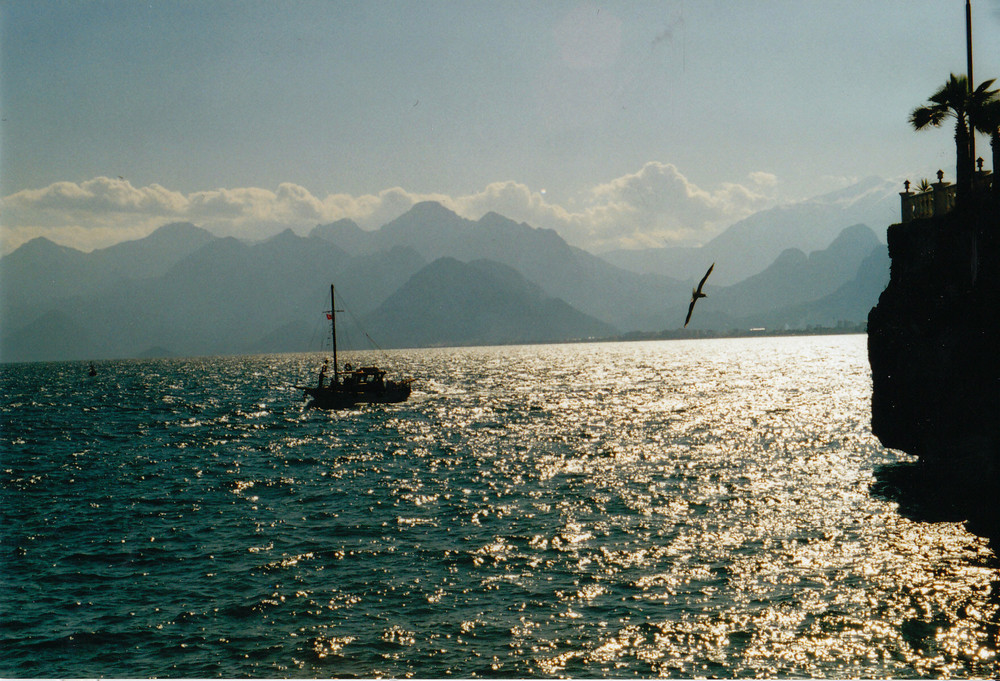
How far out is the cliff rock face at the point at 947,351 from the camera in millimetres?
26359

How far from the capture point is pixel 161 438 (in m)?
55.2

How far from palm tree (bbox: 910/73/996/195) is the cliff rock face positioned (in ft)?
10.6

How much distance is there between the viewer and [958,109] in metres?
30.9

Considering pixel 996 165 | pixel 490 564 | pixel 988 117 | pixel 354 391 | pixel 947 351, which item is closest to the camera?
pixel 490 564

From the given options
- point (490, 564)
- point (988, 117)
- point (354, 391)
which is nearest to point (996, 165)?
point (988, 117)

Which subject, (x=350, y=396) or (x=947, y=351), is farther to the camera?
(x=350, y=396)

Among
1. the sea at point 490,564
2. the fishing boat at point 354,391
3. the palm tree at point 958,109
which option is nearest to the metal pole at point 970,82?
the palm tree at point 958,109

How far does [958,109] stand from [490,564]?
1201 inches

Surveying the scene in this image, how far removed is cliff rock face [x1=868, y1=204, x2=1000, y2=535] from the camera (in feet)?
86.5

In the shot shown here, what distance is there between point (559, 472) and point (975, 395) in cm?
2033

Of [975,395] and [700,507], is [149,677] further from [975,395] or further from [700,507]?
[975,395]

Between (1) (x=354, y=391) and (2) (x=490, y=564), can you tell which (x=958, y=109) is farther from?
(1) (x=354, y=391)

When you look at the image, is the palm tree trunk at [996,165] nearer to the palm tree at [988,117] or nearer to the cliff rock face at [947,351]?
the cliff rock face at [947,351]

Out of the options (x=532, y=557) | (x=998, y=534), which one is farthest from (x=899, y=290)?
(x=532, y=557)
